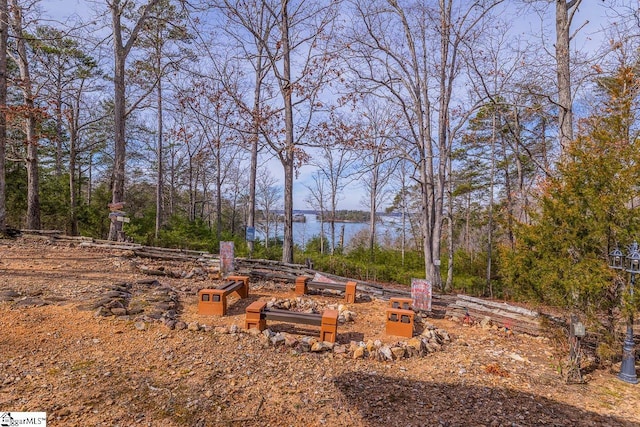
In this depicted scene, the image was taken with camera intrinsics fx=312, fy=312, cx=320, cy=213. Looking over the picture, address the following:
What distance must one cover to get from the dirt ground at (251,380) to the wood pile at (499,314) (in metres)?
0.25

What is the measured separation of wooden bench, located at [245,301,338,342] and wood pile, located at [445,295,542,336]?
266 cm

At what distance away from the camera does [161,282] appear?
19.3 ft

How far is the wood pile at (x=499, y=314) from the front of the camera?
475cm

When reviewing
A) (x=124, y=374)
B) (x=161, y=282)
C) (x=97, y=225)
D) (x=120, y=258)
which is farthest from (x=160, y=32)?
(x=124, y=374)

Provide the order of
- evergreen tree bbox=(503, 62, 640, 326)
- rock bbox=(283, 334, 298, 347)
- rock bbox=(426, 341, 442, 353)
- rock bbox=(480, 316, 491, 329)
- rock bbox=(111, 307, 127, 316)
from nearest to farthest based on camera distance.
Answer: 1. evergreen tree bbox=(503, 62, 640, 326)
2. rock bbox=(283, 334, 298, 347)
3. rock bbox=(426, 341, 442, 353)
4. rock bbox=(111, 307, 127, 316)
5. rock bbox=(480, 316, 491, 329)

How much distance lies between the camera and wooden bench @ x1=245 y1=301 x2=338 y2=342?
394cm

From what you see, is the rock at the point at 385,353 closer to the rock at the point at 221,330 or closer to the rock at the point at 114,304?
the rock at the point at 221,330

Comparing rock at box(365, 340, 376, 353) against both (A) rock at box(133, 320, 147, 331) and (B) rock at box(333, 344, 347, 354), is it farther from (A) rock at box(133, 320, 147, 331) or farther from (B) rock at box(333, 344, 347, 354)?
(A) rock at box(133, 320, 147, 331)

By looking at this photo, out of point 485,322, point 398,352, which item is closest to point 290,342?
point 398,352

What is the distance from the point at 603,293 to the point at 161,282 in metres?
6.72

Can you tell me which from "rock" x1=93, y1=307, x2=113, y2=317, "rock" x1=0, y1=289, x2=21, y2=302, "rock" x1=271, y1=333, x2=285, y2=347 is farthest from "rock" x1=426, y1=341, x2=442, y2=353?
"rock" x1=0, y1=289, x2=21, y2=302

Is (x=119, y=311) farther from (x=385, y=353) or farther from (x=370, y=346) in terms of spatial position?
(x=385, y=353)

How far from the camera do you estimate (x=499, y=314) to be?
509 centimetres

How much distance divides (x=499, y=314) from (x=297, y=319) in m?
3.40
